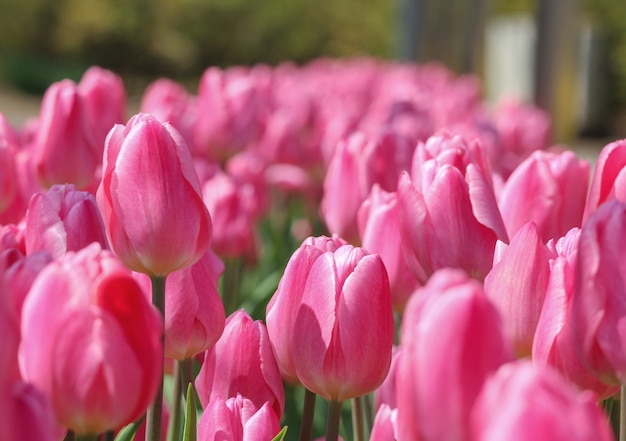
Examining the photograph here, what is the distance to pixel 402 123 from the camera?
2043 mm

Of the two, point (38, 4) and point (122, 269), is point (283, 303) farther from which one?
point (38, 4)

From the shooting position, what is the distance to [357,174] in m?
1.44

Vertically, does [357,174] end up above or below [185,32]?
above

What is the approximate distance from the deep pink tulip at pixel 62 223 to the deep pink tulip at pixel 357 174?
64 centimetres

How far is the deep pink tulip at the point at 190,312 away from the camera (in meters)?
0.85

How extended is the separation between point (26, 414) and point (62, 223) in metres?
0.29

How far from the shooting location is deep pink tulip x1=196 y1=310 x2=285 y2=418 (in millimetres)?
Result: 850

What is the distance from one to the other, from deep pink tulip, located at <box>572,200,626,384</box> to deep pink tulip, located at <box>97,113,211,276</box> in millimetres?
324

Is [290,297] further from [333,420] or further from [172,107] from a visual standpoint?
[172,107]

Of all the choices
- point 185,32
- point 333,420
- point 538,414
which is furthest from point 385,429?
point 185,32

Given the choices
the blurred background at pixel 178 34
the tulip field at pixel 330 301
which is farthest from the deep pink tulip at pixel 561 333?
the blurred background at pixel 178 34

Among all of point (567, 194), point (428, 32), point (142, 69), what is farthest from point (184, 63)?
point (567, 194)

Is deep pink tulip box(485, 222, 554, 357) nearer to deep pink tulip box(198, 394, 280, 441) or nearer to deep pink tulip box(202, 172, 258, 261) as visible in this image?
deep pink tulip box(198, 394, 280, 441)

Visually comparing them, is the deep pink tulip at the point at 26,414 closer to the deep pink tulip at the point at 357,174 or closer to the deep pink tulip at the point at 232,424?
the deep pink tulip at the point at 232,424
